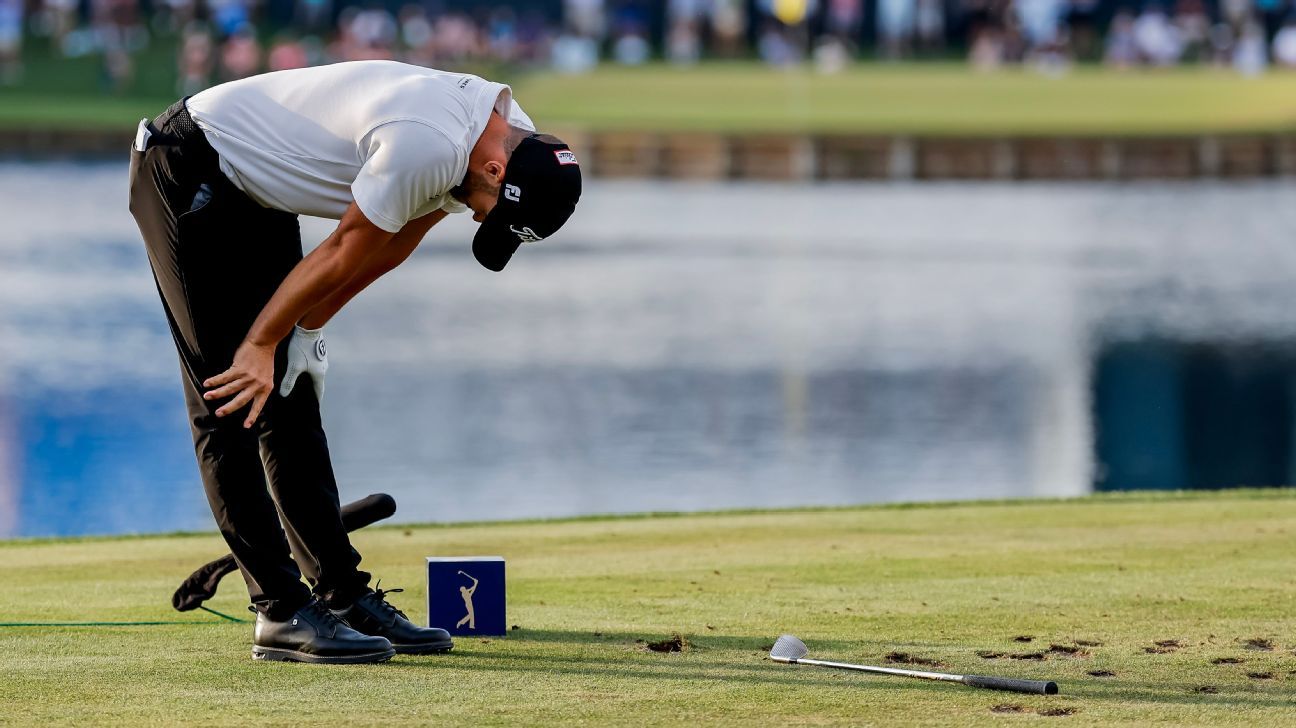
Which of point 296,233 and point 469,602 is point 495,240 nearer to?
point 296,233

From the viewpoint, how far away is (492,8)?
6425 cm

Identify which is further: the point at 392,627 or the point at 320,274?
the point at 392,627

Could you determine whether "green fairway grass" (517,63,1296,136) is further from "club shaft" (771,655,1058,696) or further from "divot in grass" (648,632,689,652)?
"club shaft" (771,655,1058,696)

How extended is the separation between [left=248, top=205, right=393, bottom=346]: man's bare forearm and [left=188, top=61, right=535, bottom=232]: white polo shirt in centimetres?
7

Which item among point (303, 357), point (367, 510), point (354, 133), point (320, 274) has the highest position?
point (354, 133)

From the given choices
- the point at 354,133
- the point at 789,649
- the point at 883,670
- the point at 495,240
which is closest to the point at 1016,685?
the point at 883,670

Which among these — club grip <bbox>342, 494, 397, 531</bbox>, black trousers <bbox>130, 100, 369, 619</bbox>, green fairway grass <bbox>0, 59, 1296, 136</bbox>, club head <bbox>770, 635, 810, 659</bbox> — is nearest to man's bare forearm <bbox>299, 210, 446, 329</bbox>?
black trousers <bbox>130, 100, 369, 619</bbox>

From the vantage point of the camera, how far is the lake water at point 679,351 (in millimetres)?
11969

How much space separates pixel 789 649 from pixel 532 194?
1203 millimetres

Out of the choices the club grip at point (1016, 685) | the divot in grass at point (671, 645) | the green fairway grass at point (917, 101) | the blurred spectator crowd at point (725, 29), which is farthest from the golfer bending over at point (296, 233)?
the blurred spectator crowd at point (725, 29)

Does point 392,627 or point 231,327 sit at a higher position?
point 231,327

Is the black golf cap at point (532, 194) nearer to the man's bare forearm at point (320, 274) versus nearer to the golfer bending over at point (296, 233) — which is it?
the golfer bending over at point (296, 233)

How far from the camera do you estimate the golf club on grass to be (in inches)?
169

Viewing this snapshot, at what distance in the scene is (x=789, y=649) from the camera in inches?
182
